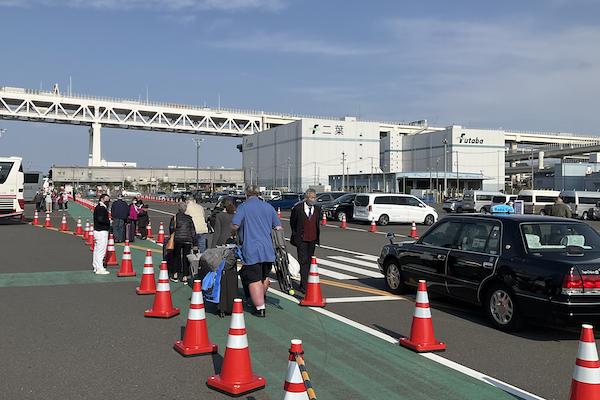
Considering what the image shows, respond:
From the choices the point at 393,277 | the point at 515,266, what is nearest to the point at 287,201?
the point at 393,277

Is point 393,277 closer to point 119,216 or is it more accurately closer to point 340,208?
point 119,216

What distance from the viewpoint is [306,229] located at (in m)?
9.74

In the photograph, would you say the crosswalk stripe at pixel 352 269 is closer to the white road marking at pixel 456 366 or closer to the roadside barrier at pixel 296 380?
the white road marking at pixel 456 366

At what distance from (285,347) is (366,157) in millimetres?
107101

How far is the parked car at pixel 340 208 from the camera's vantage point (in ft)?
104

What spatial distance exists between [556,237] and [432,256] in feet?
6.26

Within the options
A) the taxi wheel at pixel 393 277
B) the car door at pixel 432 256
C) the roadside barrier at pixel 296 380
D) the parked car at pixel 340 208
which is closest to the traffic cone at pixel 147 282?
→ the taxi wheel at pixel 393 277

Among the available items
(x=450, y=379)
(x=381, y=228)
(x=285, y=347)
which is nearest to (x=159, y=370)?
(x=285, y=347)

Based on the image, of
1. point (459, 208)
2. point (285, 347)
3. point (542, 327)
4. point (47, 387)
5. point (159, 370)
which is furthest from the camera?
point (459, 208)

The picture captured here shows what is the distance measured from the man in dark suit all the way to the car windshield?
3576 millimetres

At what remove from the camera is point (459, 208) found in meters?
46.8

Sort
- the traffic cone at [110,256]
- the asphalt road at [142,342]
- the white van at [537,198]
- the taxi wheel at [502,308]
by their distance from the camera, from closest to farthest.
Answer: the asphalt road at [142,342] → the taxi wheel at [502,308] → the traffic cone at [110,256] → the white van at [537,198]

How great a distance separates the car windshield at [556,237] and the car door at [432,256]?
4.22 feet

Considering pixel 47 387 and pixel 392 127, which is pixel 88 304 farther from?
pixel 392 127
